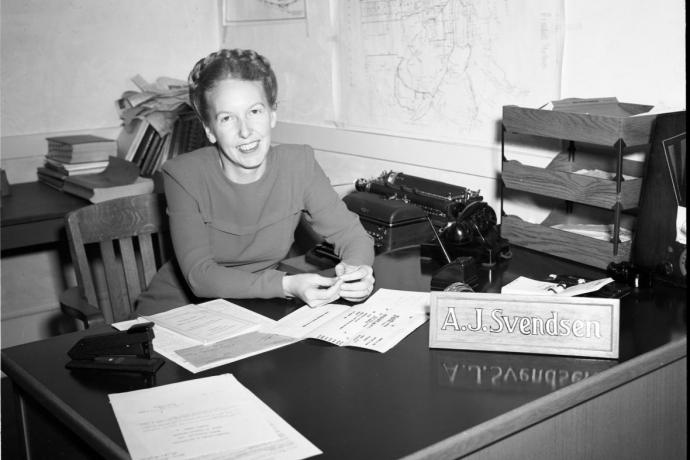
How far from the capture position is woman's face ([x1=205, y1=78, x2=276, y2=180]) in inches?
75.8

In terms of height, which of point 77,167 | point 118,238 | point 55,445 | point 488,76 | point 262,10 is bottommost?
point 55,445

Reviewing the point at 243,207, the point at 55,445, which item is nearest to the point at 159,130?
the point at 243,207

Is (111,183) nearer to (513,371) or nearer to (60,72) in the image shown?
(60,72)

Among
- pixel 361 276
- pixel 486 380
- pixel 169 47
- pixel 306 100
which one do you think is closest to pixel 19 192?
pixel 169 47

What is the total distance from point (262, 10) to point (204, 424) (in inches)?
95.6

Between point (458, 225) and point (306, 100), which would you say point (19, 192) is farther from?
point (458, 225)

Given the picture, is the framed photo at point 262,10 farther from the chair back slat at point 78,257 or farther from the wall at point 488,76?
the chair back slat at point 78,257

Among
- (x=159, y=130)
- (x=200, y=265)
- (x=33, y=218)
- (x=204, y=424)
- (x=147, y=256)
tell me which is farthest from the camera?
(x=159, y=130)

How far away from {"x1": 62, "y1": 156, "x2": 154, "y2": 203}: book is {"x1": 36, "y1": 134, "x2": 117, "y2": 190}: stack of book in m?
0.03

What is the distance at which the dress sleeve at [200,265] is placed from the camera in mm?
1825

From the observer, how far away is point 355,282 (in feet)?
5.98

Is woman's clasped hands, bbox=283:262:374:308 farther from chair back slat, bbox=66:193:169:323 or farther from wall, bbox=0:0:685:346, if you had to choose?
wall, bbox=0:0:685:346

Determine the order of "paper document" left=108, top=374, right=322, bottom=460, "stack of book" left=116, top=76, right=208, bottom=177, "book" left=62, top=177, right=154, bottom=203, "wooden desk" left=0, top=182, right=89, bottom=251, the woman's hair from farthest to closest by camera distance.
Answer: "stack of book" left=116, top=76, right=208, bottom=177
"book" left=62, top=177, right=154, bottom=203
"wooden desk" left=0, top=182, right=89, bottom=251
the woman's hair
"paper document" left=108, top=374, right=322, bottom=460

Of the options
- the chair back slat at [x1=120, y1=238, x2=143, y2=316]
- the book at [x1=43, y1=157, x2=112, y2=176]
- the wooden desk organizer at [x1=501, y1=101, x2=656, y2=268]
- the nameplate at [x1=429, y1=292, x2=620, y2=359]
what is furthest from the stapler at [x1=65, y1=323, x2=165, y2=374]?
the book at [x1=43, y1=157, x2=112, y2=176]
